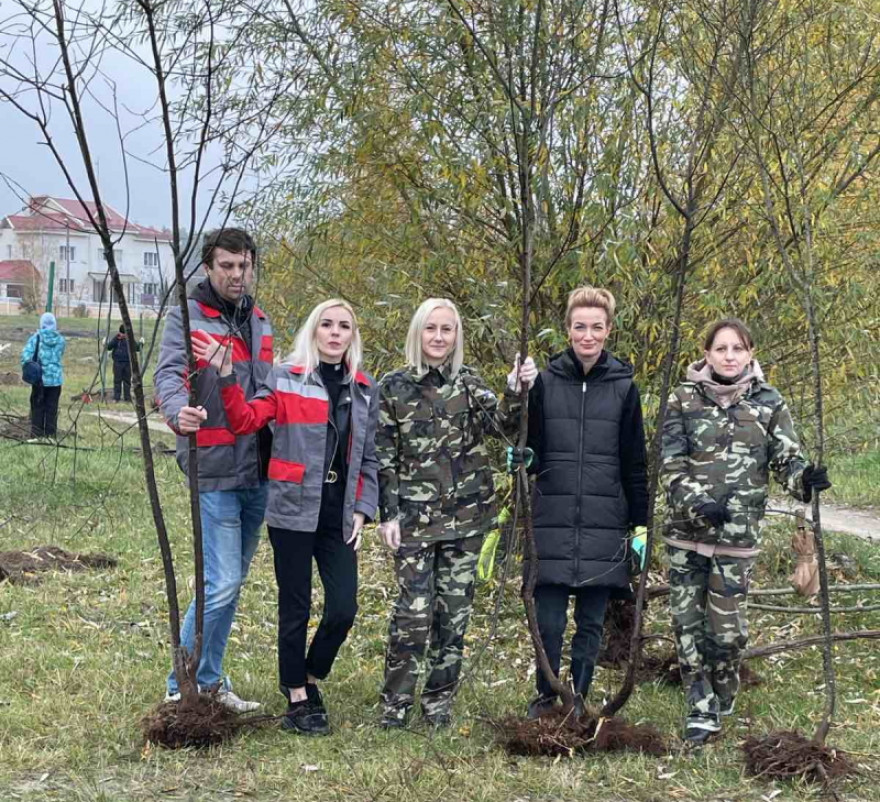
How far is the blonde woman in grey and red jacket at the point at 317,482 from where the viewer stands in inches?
165

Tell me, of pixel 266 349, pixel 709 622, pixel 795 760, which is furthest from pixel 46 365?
pixel 795 760

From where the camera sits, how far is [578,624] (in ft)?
14.6

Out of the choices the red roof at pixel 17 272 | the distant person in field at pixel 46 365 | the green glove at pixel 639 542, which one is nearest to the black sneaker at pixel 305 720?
the green glove at pixel 639 542

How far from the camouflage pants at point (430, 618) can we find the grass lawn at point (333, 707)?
0.16m

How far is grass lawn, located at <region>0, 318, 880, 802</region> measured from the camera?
376 cm

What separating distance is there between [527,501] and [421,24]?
319 cm

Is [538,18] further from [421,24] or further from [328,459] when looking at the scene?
[421,24]

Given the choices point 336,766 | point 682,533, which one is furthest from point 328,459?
point 682,533

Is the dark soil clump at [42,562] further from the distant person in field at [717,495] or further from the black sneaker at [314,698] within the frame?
the distant person in field at [717,495]

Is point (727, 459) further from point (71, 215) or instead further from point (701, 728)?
point (71, 215)

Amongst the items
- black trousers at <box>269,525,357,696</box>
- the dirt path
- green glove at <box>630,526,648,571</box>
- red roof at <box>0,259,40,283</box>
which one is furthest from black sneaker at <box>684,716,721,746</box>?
red roof at <box>0,259,40,283</box>

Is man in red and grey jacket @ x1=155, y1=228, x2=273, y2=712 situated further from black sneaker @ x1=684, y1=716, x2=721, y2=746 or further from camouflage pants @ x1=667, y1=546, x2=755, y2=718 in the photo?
black sneaker @ x1=684, y1=716, x2=721, y2=746

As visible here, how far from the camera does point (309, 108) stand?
244 inches

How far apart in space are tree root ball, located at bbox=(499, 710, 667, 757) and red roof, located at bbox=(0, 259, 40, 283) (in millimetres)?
32929
